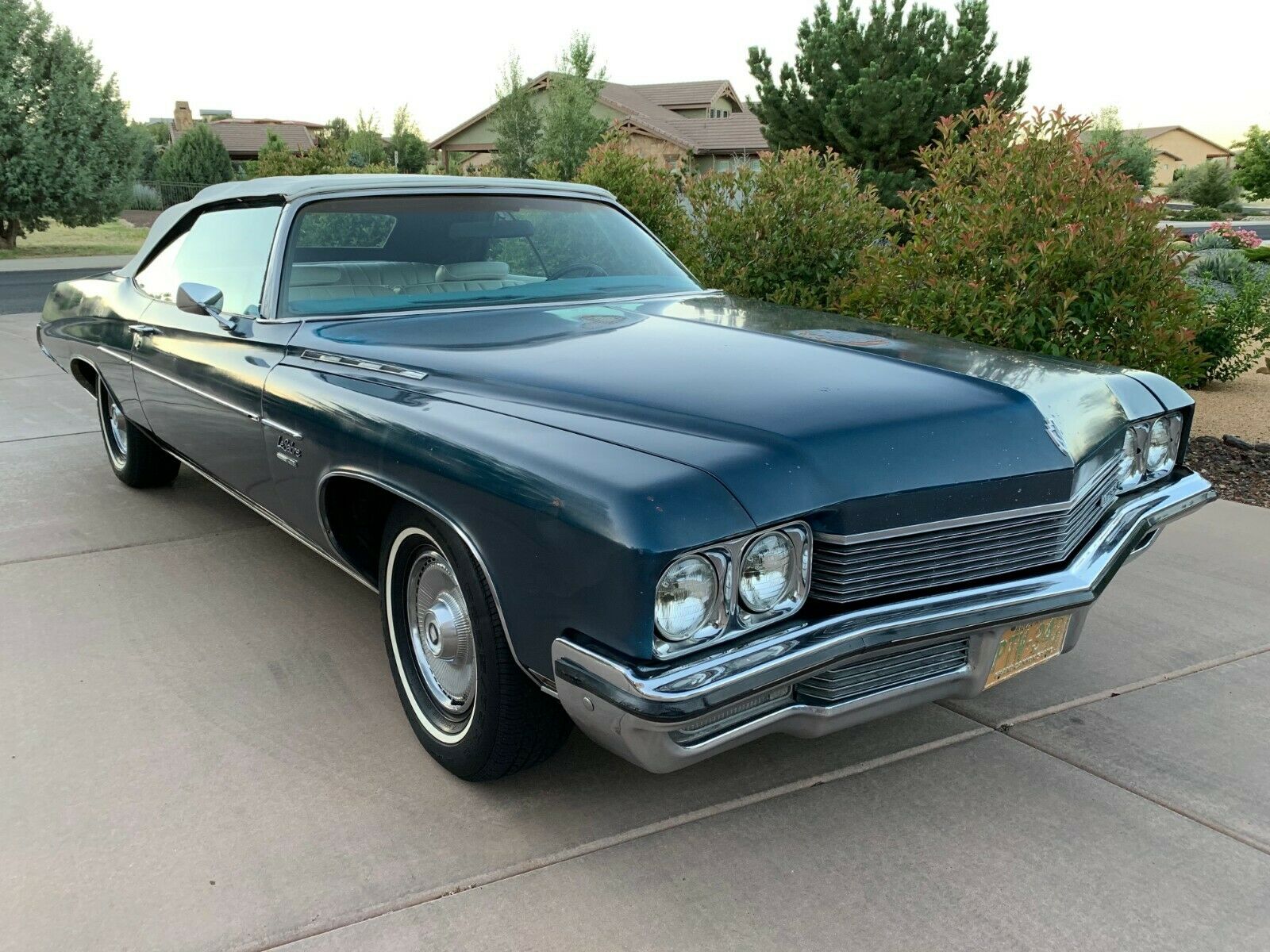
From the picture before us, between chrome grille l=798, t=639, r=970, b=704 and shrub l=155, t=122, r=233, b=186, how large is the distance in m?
43.7

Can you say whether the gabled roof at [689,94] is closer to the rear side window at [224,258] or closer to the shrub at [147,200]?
the shrub at [147,200]

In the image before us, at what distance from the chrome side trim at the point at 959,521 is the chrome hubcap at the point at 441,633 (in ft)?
3.07

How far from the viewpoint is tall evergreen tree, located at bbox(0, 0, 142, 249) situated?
24.3 metres

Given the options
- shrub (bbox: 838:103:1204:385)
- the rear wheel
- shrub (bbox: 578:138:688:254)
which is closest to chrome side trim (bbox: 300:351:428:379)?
the rear wheel

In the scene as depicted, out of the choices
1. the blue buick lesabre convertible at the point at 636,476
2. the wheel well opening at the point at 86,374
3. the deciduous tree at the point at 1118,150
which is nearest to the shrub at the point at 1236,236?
the deciduous tree at the point at 1118,150

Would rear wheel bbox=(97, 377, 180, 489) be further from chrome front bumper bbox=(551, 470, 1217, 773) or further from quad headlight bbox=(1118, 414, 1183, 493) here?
quad headlight bbox=(1118, 414, 1183, 493)

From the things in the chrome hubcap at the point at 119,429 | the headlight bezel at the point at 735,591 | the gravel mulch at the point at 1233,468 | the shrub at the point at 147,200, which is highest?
the shrub at the point at 147,200

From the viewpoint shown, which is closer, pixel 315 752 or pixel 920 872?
pixel 920 872

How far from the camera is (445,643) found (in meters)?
2.77

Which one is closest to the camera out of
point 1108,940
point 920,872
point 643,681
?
point 643,681

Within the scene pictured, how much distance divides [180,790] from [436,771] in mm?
655

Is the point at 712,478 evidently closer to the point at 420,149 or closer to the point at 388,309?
the point at 388,309

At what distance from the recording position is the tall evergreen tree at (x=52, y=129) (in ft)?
79.9

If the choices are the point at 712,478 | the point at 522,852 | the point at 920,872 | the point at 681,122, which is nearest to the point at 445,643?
the point at 522,852
